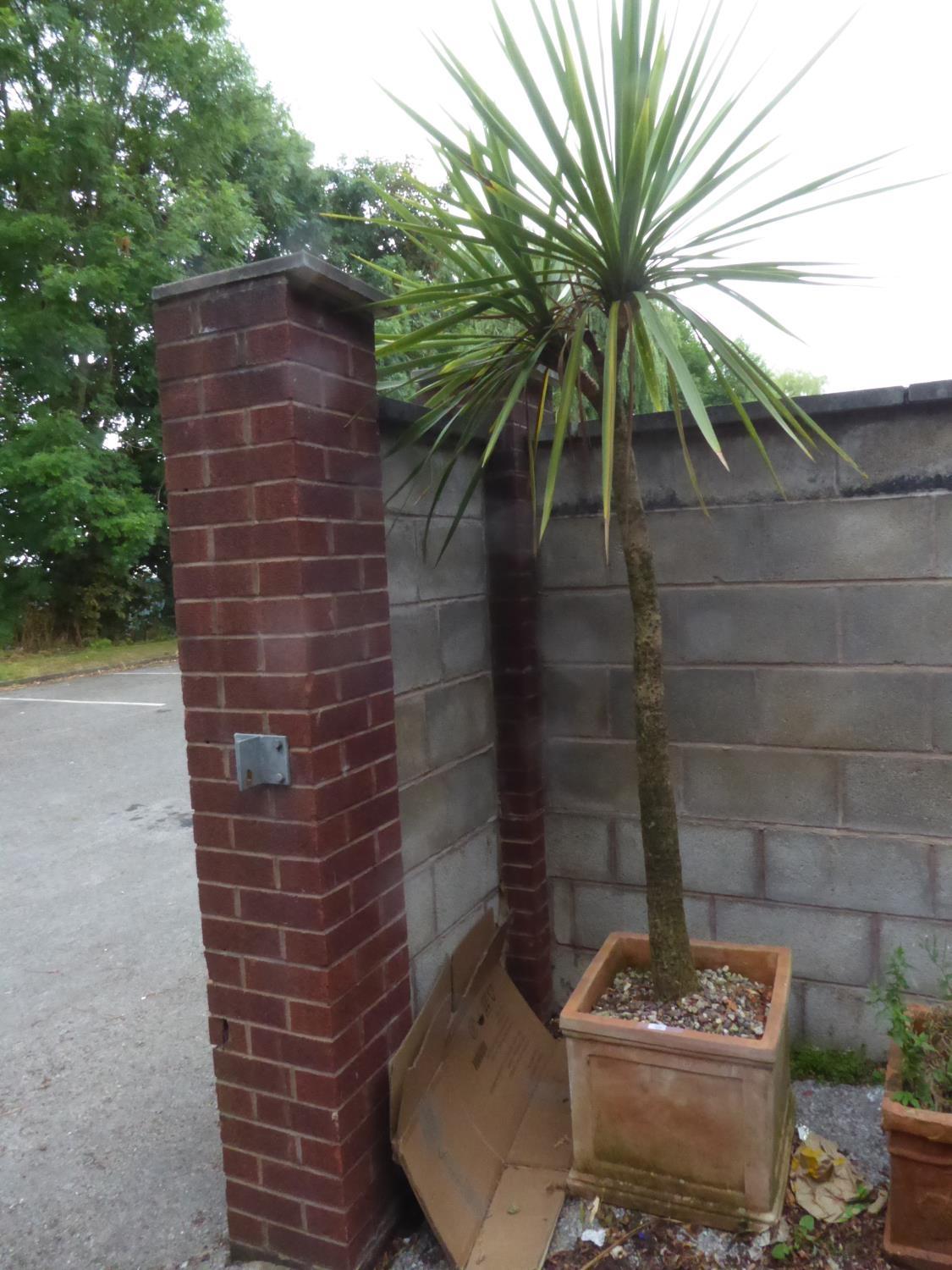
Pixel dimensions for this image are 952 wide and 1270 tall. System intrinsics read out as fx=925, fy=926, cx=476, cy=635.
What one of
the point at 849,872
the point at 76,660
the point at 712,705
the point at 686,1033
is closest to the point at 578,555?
the point at 712,705

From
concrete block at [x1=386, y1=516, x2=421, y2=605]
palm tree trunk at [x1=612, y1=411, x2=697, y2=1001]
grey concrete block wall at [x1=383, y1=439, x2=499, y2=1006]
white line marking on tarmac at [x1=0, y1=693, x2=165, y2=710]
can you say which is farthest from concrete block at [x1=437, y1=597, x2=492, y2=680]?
white line marking on tarmac at [x1=0, y1=693, x2=165, y2=710]

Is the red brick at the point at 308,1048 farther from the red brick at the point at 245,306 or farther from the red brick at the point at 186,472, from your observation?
the red brick at the point at 245,306

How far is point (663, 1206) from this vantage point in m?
2.33

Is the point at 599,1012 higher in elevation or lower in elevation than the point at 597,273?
lower

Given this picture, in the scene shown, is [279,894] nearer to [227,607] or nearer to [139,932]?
[227,607]

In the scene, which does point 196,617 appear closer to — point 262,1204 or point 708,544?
point 262,1204

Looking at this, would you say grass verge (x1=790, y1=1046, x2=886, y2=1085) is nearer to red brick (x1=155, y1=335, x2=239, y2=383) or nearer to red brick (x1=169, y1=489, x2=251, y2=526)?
red brick (x1=169, y1=489, x2=251, y2=526)

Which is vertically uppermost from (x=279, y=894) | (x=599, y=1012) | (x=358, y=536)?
(x=358, y=536)

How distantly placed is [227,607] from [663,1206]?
72.4 inches

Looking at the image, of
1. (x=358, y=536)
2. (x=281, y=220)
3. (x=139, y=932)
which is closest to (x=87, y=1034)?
(x=139, y=932)

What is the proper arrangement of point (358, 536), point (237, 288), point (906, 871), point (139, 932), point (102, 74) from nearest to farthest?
point (237, 288) < point (358, 536) < point (906, 871) < point (139, 932) < point (102, 74)

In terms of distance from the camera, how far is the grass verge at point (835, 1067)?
9.46ft

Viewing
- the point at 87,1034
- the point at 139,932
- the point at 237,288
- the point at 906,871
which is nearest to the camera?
the point at 237,288

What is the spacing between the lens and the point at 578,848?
128 inches
